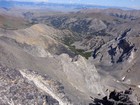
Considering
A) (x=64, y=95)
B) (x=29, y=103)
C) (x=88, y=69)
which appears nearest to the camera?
(x=29, y=103)

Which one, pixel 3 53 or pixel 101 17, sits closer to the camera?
pixel 3 53

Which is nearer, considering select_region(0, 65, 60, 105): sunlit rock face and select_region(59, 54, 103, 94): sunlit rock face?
select_region(0, 65, 60, 105): sunlit rock face

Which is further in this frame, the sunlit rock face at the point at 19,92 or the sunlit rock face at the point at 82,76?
the sunlit rock face at the point at 82,76

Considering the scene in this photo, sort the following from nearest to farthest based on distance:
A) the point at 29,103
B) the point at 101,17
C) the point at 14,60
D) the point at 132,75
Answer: the point at 29,103 → the point at 14,60 → the point at 132,75 → the point at 101,17

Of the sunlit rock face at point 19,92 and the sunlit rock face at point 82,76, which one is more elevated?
the sunlit rock face at point 19,92

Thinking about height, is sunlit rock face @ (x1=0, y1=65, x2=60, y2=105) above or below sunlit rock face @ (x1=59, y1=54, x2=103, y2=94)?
above

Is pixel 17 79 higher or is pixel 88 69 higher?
pixel 17 79

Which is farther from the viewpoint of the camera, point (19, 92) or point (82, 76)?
point (82, 76)

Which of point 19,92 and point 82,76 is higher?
point 19,92

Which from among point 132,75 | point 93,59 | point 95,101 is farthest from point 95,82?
point 93,59

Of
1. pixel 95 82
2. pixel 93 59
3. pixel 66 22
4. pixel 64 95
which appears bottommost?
pixel 66 22

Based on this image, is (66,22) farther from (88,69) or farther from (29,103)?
(29,103)
